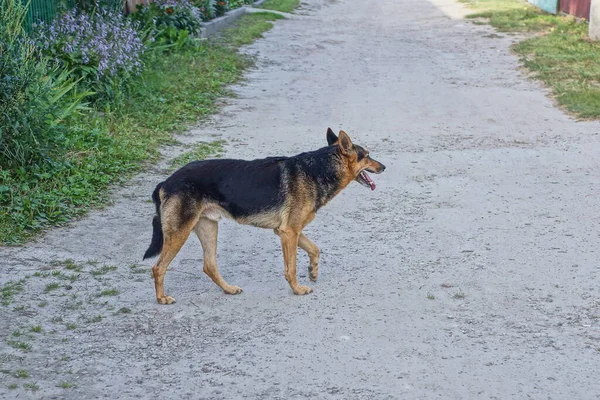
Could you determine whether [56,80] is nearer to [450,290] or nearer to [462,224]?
[462,224]

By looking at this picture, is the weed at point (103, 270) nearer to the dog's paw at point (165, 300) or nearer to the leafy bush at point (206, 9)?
the dog's paw at point (165, 300)

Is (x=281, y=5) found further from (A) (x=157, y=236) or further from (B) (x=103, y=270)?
(A) (x=157, y=236)

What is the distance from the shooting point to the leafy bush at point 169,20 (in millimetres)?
15266

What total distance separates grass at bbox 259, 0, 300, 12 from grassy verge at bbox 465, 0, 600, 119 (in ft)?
17.1

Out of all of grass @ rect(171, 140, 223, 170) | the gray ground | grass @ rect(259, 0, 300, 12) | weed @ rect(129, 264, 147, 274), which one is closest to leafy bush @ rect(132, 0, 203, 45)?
the gray ground

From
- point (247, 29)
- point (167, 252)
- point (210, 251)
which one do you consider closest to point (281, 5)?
point (247, 29)

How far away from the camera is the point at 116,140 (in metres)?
9.82

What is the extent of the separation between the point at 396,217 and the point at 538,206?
1312 mm

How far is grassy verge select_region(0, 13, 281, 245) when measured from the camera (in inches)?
302

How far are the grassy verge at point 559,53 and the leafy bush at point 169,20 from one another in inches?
240

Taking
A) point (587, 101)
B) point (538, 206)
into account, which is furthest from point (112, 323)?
point (587, 101)

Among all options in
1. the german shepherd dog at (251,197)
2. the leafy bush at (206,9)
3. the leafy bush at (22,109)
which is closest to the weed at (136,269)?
the german shepherd dog at (251,197)

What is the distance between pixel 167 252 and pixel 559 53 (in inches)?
463

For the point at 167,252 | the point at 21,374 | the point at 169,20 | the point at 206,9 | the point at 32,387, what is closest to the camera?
the point at 32,387
